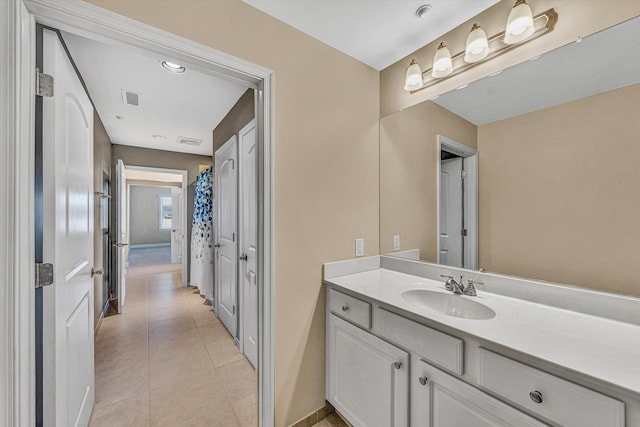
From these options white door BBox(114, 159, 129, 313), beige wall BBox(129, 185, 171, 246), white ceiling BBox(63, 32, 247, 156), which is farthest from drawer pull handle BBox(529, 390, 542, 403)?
beige wall BBox(129, 185, 171, 246)

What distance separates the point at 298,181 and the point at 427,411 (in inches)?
50.5

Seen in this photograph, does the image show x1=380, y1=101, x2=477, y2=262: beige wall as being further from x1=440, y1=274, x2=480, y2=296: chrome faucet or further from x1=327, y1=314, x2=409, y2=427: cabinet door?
x1=327, y1=314, x2=409, y2=427: cabinet door

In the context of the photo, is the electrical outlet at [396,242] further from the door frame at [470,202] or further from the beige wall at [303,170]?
the door frame at [470,202]

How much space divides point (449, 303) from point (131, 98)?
3.19 meters

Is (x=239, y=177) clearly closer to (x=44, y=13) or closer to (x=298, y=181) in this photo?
(x=298, y=181)

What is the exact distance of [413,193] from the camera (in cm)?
193

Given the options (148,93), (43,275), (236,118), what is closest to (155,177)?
(148,93)

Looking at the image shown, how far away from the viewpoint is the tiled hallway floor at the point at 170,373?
1.70m

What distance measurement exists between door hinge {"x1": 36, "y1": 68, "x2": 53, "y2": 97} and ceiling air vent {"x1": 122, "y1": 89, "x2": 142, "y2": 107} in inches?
62.1

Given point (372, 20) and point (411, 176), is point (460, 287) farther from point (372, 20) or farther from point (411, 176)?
point (372, 20)

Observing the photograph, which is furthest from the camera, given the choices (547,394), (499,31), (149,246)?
(149,246)

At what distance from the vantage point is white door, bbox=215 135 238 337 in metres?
2.62

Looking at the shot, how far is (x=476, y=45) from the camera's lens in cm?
139

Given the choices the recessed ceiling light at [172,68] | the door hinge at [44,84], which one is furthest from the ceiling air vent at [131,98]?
the door hinge at [44,84]
